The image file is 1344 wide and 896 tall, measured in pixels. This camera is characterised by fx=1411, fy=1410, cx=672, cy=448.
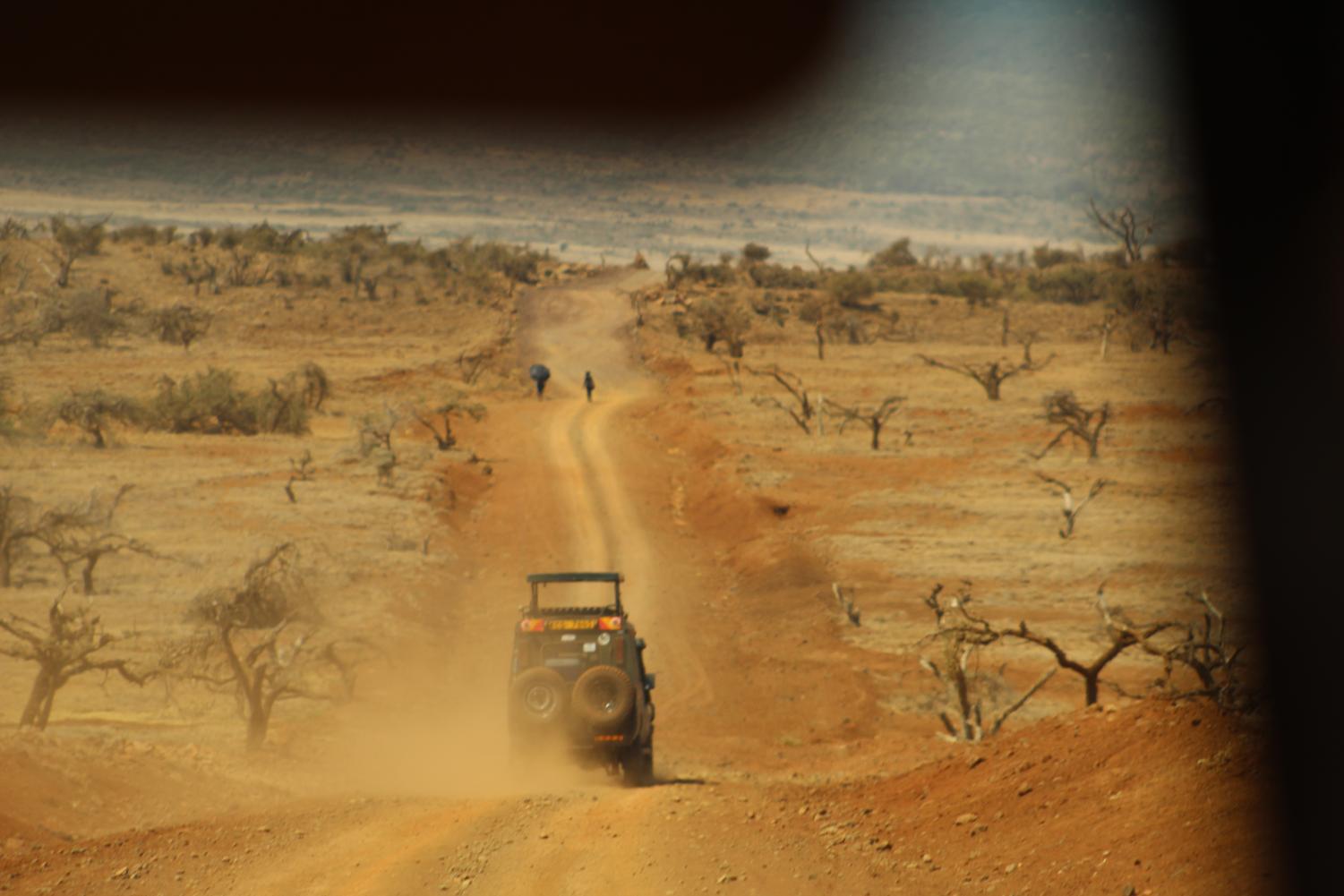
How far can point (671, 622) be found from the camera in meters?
26.5

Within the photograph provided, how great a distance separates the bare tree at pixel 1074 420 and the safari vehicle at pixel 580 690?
24.7 meters

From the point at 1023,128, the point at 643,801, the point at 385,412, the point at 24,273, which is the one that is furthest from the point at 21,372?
the point at 1023,128

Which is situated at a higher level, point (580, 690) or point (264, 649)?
point (264, 649)

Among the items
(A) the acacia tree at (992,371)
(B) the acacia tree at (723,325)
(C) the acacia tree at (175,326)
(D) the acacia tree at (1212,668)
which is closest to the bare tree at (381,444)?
(A) the acacia tree at (992,371)

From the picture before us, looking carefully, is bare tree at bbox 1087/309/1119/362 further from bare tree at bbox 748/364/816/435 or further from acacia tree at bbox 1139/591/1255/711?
acacia tree at bbox 1139/591/1255/711

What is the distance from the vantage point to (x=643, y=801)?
40.0 ft

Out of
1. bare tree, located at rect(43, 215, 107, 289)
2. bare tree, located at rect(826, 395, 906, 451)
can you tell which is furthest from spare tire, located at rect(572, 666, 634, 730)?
bare tree, located at rect(43, 215, 107, 289)

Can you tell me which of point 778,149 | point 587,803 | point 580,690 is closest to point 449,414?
point 580,690

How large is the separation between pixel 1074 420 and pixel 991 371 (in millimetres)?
10044

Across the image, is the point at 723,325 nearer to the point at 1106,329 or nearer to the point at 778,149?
the point at 1106,329

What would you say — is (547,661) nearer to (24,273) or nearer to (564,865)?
(564,865)

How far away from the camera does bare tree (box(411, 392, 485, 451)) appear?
138 feet

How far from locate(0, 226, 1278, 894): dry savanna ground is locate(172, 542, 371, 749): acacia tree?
1.31ft

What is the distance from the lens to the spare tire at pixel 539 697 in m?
14.8
